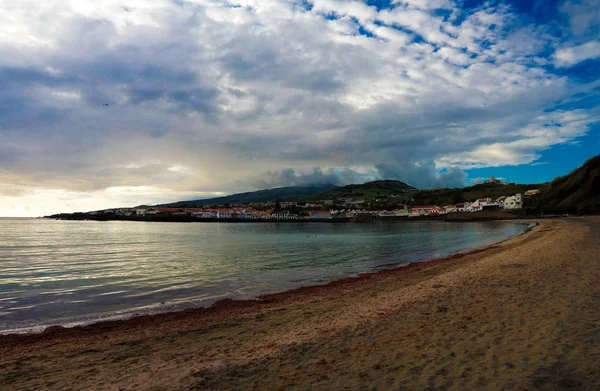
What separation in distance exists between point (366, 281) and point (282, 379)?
39.2ft

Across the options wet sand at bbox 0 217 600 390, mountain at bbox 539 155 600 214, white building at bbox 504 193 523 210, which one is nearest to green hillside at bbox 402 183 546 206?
white building at bbox 504 193 523 210

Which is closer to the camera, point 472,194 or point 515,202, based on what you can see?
point 515,202

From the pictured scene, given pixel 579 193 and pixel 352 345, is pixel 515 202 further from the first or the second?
pixel 352 345

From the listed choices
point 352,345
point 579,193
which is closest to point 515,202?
point 579,193

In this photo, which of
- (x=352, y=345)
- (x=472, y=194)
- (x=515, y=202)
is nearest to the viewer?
(x=352, y=345)

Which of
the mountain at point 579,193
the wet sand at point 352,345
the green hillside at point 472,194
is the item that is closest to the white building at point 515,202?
the mountain at point 579,193

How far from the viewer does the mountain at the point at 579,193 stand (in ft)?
259

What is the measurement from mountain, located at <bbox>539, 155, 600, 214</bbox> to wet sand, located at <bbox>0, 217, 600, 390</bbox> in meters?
87.3

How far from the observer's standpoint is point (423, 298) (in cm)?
1109

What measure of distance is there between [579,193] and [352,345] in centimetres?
10319

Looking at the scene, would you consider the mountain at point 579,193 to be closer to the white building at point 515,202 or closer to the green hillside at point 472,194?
the white building at point 515,202

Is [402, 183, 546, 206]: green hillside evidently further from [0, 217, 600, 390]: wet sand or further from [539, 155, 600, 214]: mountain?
[0, 217, 600, 390]: wet sand

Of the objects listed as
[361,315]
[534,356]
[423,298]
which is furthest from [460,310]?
[534,356]

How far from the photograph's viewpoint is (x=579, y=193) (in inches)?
3332
